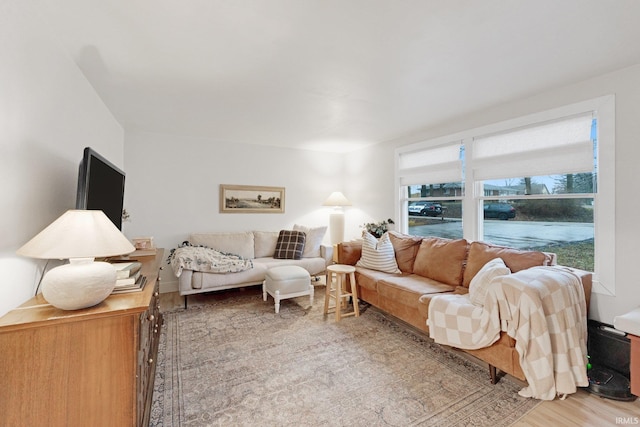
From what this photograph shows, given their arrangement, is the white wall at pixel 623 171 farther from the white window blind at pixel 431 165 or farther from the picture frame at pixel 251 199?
the picture frame at pixel 251 199

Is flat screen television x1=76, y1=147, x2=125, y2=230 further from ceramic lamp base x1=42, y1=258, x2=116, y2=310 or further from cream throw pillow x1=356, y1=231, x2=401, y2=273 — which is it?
cream throw pillow x1=356, y1=231, x2=401, y2=273

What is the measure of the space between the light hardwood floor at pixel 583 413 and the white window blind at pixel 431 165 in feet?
7.77

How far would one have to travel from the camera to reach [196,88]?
2627 millimetres

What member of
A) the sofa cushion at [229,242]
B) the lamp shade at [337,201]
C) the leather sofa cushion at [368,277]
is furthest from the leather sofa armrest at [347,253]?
the sofa cushion at [229,242]

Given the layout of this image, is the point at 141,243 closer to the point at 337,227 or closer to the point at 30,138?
the point at 30,138

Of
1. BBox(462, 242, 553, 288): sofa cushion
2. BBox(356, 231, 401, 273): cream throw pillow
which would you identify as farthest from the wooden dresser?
BBox(462, 242, 553, 288): sofa cushion

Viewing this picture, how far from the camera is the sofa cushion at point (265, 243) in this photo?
15.3 feet

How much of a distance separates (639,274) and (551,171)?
3.41 feet

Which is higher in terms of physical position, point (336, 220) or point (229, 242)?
point (336, 220)

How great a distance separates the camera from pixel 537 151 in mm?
2812

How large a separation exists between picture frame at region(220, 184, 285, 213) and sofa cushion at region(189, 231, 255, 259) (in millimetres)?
493

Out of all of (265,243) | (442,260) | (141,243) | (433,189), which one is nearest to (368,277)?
(442,260)

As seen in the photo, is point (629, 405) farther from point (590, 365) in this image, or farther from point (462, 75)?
point (462, 75)

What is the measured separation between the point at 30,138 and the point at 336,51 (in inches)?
73.9
